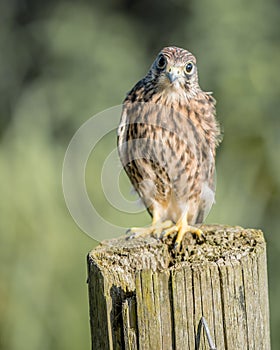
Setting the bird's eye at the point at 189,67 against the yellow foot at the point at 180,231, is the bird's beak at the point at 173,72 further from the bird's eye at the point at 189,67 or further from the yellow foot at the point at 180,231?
the yellow foot at the point at 180,231

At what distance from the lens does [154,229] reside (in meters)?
3.56

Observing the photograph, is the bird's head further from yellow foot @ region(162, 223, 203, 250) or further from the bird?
yellow foot @ region(162, 223, 203, 250)

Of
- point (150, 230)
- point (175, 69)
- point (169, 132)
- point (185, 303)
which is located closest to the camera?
point (185, 303)

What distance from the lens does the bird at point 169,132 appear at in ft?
12.3

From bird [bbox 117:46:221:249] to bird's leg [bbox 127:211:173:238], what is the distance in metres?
0.01

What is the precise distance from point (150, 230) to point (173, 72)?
74 cm

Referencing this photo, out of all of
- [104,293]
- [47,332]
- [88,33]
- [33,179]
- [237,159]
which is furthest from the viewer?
[88,33]

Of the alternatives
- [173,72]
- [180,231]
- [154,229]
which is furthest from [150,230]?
[173,72]

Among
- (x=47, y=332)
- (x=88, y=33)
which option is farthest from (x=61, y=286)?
(x=88, y=33)

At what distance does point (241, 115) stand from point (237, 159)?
39 centimetres

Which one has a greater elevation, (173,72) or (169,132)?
(173,72)

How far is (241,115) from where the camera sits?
20.9 feet

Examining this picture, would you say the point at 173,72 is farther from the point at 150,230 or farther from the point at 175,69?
the point at 150,230

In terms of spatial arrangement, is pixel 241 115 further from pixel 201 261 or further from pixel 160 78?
pixel 201 261
